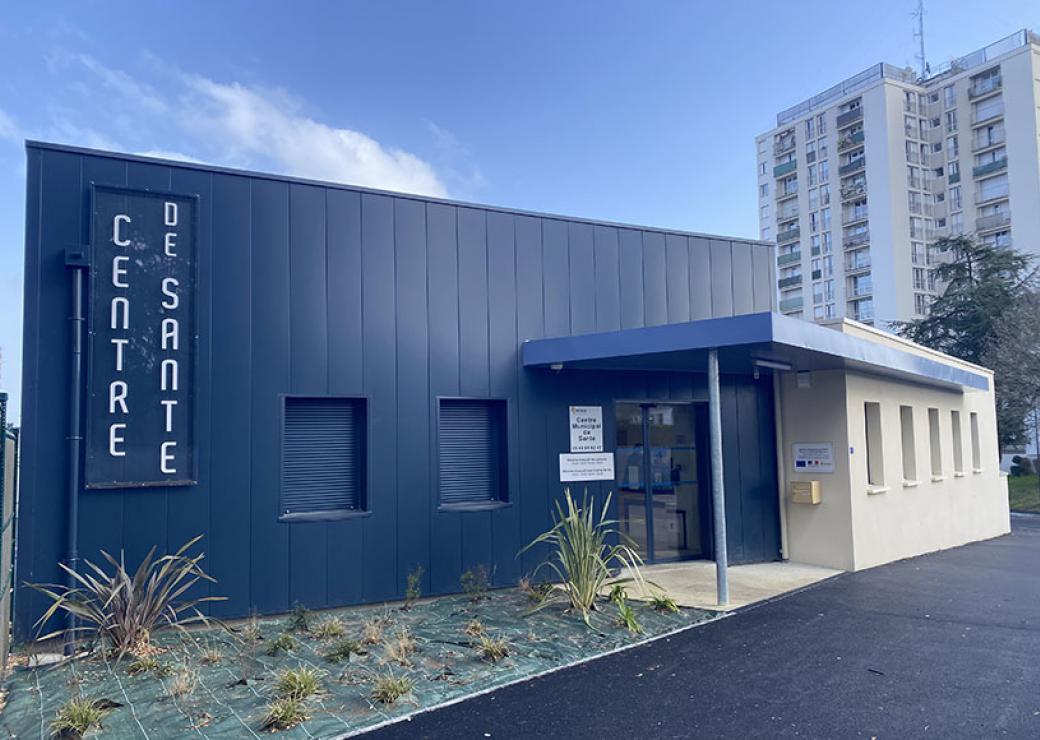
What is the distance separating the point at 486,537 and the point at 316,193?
4037 mm

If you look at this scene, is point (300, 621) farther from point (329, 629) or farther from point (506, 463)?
point (506, 463)

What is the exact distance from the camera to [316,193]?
25.7 ft

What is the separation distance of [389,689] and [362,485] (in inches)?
127

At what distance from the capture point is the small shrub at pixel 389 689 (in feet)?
16.0

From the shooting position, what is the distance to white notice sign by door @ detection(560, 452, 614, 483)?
29.7 ft

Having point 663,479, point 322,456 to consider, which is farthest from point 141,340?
point 663,479

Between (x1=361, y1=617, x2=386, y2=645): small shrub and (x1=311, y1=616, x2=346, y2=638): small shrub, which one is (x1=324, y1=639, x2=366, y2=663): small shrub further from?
(x1=311, y1=616, x2=346, y2=638): small shrub

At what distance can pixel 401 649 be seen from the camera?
230 inches

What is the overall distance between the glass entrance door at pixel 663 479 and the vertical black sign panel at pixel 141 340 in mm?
5024

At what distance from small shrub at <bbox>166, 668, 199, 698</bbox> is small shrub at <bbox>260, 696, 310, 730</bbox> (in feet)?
2.58

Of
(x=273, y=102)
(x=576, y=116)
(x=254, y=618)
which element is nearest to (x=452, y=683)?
(x=254, y=618)

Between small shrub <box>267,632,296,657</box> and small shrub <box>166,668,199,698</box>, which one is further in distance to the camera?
small shrub <box>267,632,296,657</box>

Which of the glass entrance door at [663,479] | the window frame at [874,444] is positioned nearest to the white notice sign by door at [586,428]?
the glass entrance door at [663,479]

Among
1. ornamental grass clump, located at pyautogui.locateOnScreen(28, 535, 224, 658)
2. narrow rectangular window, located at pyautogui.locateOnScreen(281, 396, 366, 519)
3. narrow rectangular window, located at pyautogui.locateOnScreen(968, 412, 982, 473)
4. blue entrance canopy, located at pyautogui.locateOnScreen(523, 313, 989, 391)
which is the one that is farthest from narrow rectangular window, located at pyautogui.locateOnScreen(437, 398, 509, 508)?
narrow rectangular window, located at pyautogui.locateOnScreen(968, 412, 982, 473)
